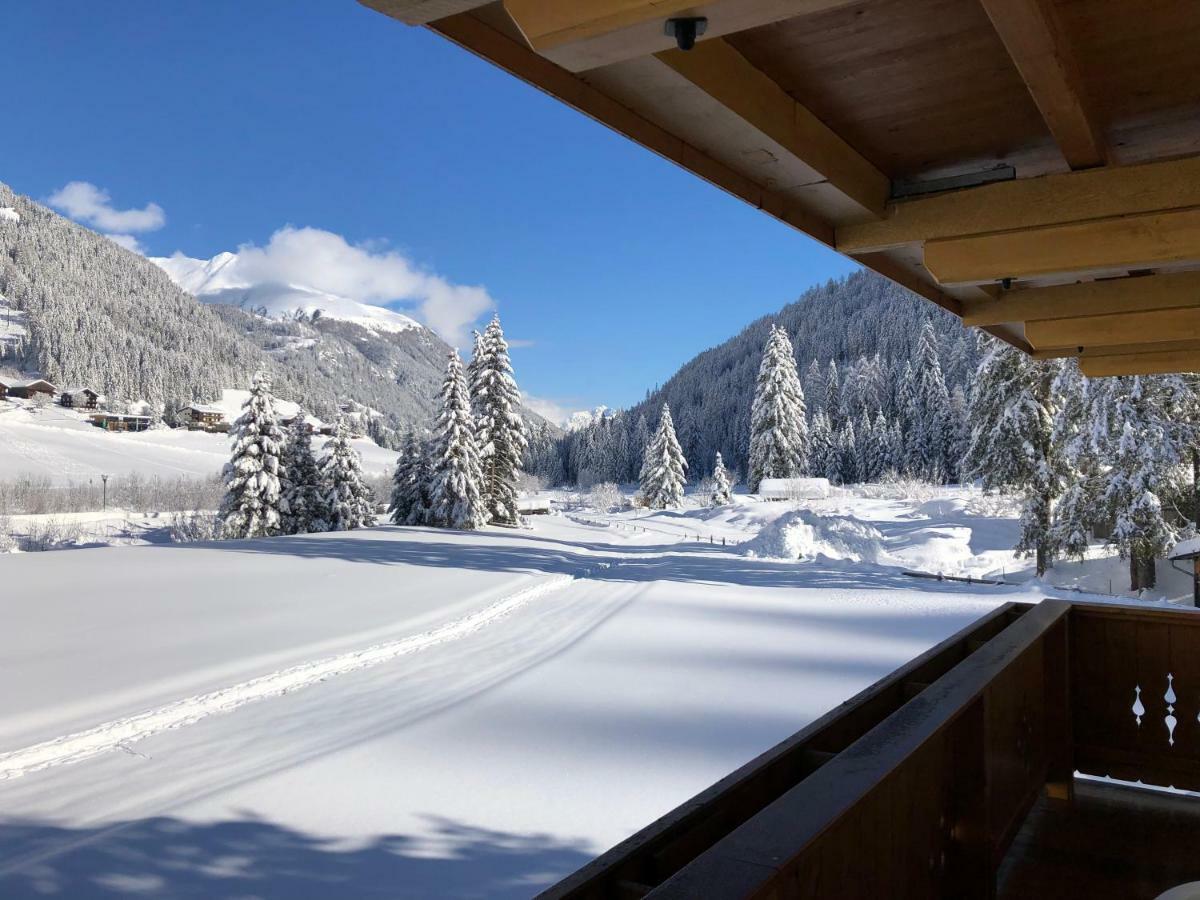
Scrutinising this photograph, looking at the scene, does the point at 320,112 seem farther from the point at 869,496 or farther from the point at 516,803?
the point at 516,803

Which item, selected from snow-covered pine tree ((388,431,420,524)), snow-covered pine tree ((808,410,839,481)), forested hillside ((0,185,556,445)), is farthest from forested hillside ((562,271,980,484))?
snow-covered pine tree ((388,431,420,524))

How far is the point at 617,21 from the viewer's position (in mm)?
1215

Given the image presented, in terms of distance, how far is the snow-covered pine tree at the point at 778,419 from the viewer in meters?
42.6

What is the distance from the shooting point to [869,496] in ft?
144

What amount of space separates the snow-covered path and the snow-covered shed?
25880 mm

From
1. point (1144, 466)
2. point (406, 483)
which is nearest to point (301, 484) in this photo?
point (406, 483)

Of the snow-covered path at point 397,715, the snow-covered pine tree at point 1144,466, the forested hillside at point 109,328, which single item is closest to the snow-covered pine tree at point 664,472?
the forested hillside at point 109,328

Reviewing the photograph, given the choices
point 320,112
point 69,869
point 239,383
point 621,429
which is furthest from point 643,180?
point 320,112

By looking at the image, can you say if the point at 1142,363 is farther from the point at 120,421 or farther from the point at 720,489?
the point at 120,421

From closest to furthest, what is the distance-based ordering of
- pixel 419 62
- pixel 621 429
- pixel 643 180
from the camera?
pixel 419 62, pixel 643 180, pixel 621 429

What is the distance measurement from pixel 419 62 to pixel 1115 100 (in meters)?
19.3

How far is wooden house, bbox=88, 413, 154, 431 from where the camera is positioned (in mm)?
74375

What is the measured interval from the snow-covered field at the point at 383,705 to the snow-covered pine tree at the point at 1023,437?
5.72 meters

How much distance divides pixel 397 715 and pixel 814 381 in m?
65.1
